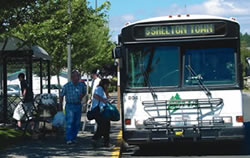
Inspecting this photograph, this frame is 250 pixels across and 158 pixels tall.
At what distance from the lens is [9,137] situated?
14789mm

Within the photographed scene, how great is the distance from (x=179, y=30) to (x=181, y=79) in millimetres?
1068

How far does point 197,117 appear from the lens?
11.7m

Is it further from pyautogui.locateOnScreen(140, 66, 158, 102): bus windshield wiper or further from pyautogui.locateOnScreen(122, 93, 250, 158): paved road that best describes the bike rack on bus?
pyautogui.locateOnScreen(122, 93, 250, 158): paved road

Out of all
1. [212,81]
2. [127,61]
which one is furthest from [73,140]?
[212,81]

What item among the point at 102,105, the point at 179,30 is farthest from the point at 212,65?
the point at 102,105

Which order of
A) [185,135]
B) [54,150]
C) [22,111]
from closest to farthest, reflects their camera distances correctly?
[185,135] → [54,150] → [22,111]

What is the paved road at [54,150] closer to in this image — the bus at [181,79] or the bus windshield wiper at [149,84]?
the bus at [181,79]

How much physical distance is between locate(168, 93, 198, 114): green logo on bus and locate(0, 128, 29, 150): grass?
159 inches

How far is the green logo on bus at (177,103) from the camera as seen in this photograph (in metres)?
11.7

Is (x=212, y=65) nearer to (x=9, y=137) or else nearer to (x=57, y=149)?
(x=57, y=149)

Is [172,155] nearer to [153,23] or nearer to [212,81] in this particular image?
[212,81]

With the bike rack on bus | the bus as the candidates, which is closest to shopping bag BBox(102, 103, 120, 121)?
the bus

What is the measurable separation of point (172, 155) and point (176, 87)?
1769 mm

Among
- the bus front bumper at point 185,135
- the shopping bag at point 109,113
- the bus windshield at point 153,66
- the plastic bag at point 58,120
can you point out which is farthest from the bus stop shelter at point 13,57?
the bus front bumper at point 185,135
